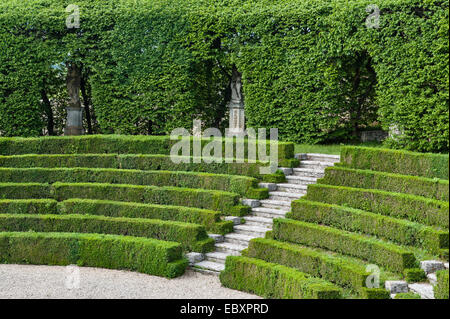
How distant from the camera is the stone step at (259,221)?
15891 millimetres

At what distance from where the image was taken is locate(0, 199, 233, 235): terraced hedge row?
52.7 feet

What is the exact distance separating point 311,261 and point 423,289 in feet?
8.52

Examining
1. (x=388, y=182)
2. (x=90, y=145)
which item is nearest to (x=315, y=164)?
(x=388, y=182)

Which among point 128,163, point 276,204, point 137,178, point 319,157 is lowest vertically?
point 276,204

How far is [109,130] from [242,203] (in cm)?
947

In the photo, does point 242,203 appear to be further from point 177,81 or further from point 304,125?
point 177,81

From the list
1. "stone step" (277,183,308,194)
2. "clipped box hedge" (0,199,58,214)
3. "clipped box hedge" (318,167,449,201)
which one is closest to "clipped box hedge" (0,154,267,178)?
"stone step" (277,183,308,194)

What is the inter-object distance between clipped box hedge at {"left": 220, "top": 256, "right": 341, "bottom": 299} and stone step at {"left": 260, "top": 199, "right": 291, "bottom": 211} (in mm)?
3049

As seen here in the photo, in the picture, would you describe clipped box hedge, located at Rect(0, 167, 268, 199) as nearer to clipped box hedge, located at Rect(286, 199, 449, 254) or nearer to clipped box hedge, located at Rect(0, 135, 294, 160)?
clipped box hedge, located at Rect(0, 135, 294, 160)

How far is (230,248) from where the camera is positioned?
15.3m

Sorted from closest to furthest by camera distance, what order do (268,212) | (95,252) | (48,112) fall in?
1. (95,252)
2. (268,212)
3. (48,112)

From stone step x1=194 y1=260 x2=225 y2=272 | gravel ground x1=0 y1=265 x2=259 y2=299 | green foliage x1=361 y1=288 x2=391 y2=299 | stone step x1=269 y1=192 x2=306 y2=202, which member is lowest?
gravel ground x1=0 y1=265 x2=259 y2=299

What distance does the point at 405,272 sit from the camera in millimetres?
11625

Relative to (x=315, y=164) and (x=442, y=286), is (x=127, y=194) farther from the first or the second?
(x=442, y=286)
